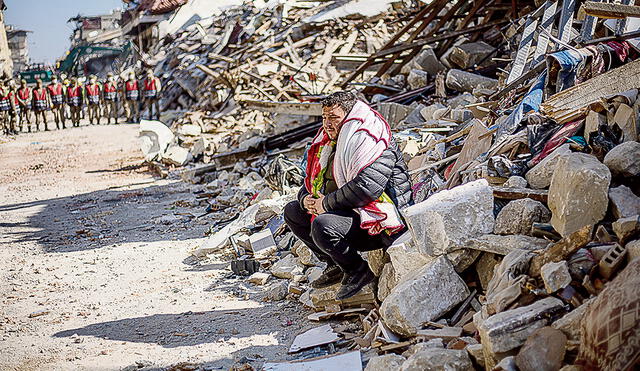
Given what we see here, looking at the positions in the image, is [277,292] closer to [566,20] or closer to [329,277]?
[329,277]

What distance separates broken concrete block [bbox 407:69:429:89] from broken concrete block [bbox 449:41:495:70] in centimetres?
54

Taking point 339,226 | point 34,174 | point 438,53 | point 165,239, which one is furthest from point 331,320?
point 34,174

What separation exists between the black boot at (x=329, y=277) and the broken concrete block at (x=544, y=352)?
231 cm

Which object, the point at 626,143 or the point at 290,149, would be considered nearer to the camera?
the point at 626,143

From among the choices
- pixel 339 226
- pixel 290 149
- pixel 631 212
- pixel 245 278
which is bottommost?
pixel 290 149

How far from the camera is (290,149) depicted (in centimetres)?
1088

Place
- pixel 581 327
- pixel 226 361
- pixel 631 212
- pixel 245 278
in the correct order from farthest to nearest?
pixel 245 278
pixel 226 361
pixel 631 212
pixel 581 327

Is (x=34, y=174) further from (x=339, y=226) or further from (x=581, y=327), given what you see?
(x=581, y=327)

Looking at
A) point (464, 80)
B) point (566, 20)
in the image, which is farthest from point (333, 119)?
point (464, 80)

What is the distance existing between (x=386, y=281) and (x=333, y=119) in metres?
1.21

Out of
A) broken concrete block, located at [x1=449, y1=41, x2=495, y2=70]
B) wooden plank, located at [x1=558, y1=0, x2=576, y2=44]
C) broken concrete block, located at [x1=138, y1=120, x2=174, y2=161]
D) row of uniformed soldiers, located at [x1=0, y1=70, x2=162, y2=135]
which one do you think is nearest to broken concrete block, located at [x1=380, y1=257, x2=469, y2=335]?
wooden plank, located at [x1=558, y1=0, x2=576, y2=44]

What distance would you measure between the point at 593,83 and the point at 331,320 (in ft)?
A: 8.59

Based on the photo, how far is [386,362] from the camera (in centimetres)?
347

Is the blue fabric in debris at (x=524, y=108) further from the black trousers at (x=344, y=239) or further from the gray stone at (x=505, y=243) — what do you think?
the gray stone at (x=505, y=243)
